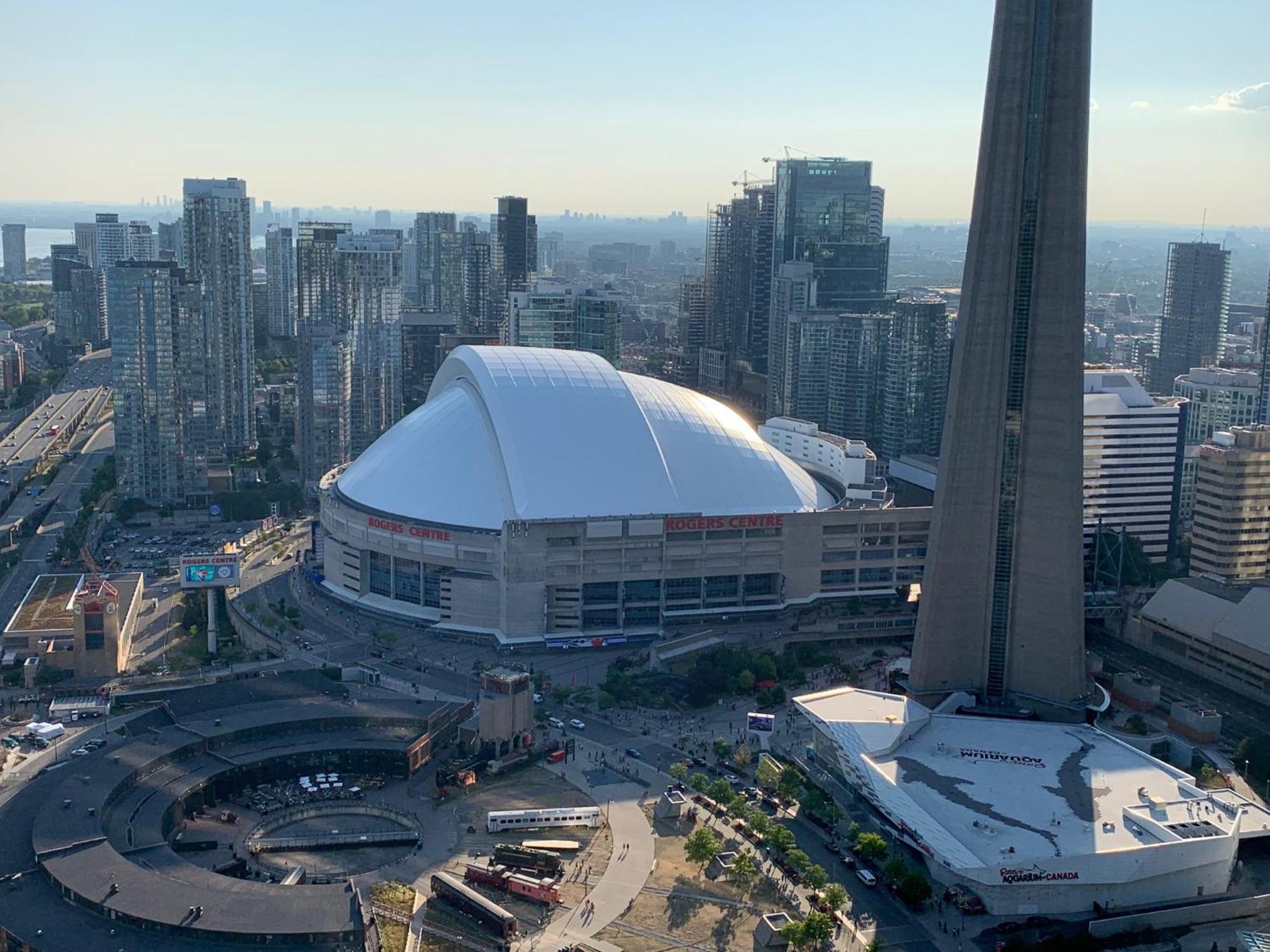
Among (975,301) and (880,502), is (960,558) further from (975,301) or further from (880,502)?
(880,502)

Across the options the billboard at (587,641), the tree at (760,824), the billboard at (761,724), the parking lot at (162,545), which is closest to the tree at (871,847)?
the tree at (760,824)

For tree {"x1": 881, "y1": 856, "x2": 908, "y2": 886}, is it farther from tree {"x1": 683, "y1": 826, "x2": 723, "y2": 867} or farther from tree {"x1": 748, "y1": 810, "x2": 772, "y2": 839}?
tree {"x1": 683, "y1": 826, "x2": 723, "y2": 867}

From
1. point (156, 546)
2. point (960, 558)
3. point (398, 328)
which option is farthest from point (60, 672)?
point (398, 328)

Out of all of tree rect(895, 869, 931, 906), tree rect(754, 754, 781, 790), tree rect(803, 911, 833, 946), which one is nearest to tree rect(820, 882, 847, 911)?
tree rect(803, 911, 833, 946)

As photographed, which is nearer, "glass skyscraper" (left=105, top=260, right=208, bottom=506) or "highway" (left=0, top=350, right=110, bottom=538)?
"glass skyscraper" (left=105, top=260, right=208, bottom=506)

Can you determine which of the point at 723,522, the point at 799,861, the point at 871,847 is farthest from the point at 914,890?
the point at 723,522

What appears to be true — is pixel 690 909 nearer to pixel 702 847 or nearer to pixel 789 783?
pixel 702 847

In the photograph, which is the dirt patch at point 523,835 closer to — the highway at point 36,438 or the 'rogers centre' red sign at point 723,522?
the 'rogers centre' red sign at point 723,522
